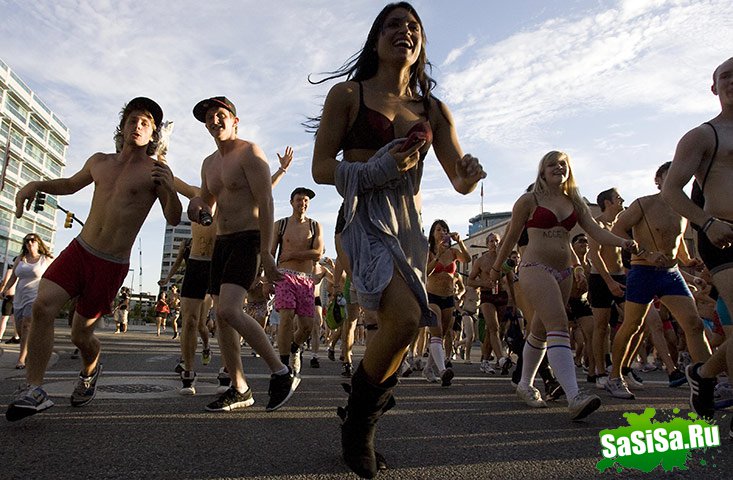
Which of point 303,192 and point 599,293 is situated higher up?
point 303,192

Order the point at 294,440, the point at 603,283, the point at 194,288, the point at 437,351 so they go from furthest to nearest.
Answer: the point at 603,283 < the point at 437,351 < the point at 194,288 < the point at 294,440

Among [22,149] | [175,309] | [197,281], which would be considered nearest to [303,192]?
[197,281]

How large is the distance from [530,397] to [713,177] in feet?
7.11

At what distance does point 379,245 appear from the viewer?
229cm

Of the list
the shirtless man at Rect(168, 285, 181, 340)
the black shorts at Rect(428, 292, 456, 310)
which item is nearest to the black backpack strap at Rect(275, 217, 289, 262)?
the black shorts at Rect(428, 292, 456, 310)

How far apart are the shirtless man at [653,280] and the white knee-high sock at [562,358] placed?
1.44 meters

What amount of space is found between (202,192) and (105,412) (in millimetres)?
1770

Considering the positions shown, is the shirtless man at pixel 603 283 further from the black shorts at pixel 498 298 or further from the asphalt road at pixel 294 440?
the black shorts at pixel 498 298

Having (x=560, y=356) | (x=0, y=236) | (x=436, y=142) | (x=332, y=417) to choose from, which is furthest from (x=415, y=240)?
(x=0, y=236)

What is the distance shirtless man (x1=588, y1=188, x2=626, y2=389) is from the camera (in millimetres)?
6008

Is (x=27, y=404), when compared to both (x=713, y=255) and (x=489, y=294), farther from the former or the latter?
(x=489, y=294)

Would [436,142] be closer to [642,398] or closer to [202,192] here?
[202,192]

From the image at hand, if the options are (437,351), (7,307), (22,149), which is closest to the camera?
(437,351)

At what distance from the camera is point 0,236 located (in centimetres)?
6581
